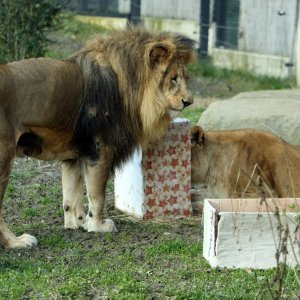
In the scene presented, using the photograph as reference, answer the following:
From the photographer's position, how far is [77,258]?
18.4ft

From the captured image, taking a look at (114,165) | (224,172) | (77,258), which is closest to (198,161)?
(224,172)

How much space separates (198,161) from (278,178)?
2.02 ft

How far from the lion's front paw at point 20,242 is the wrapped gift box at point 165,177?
3.29 feet

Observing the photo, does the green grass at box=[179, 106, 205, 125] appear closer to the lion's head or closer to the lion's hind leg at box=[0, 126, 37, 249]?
the lion's head

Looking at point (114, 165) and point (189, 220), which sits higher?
point (114, 165)

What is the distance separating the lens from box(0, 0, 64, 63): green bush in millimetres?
11836

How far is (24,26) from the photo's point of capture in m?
12.0

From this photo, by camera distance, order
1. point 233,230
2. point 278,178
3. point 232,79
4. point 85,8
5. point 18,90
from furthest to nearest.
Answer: point 85,8 < point 232,79 < point 278,178 < point 18,90 < point 233,230

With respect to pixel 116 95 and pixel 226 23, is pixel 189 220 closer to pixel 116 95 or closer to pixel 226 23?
pixel 116 95

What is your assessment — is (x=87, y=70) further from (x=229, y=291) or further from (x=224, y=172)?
(x=229, y=291)

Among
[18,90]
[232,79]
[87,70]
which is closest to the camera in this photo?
[18,90]

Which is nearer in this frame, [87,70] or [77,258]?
[77,258]

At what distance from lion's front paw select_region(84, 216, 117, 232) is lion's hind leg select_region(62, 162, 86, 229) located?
0.57ft

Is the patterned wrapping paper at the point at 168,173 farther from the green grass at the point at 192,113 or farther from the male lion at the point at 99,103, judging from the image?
the green grass at the point at 192,113
